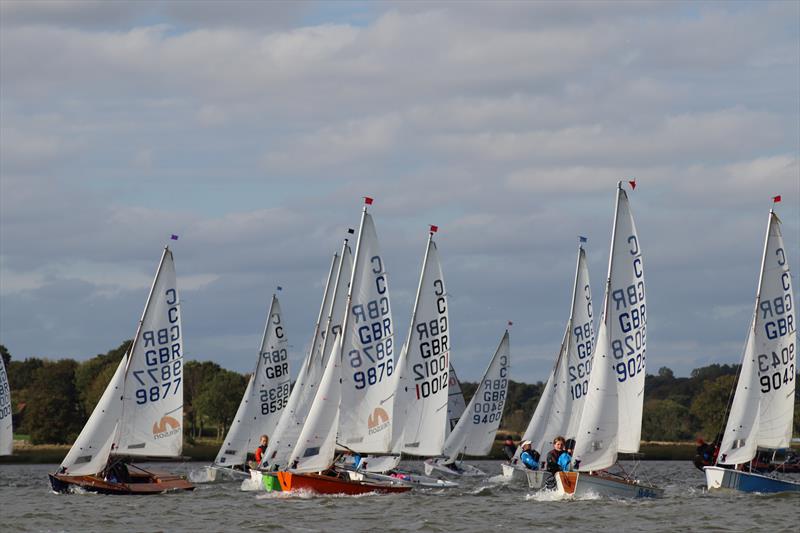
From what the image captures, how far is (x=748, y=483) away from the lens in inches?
1774

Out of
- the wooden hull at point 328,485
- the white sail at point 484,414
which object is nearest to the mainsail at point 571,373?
the white sail at point 484,414

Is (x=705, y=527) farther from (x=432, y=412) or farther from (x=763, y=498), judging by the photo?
(x=432, y=412)

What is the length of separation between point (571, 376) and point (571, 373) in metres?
0.13

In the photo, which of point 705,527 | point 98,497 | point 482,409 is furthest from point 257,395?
point 705,527

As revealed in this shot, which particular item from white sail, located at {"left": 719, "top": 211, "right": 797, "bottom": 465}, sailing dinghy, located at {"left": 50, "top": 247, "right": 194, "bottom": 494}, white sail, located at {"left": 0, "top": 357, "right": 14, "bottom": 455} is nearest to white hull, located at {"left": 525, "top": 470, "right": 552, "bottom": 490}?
white sail, located at {"left": 719, "top": 211, "right": 797, "bottom": 465}

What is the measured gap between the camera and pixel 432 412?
53.7 m

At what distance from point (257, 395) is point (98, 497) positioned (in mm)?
17575

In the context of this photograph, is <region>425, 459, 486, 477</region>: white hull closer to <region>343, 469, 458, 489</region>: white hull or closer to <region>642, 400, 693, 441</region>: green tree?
<region>343, 469, 458, 489</region>: white hull

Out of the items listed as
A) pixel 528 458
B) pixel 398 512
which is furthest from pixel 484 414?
pixel 398 512

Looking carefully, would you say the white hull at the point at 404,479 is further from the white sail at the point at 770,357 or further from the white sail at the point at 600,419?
the white sail at the point at 770,357

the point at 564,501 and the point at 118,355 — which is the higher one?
the point at 118,355

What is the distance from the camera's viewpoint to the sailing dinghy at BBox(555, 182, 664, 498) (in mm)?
44688

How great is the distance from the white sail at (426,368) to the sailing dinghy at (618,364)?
910cm

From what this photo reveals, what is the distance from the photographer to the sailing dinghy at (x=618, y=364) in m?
44.7
